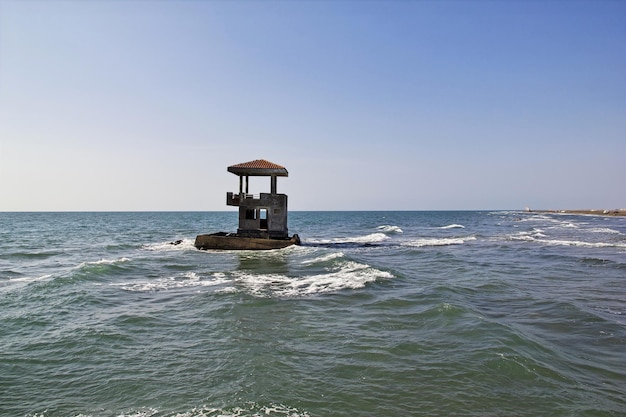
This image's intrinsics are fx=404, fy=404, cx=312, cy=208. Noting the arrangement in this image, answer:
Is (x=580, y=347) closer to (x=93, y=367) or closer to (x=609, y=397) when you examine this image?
(x=609, y=397)

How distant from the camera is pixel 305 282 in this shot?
A: 61.3 ft

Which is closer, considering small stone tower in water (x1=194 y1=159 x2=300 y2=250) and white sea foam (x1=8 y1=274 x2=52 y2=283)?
white sea foam (x1=8 y1=274 x2=52 y2=283)

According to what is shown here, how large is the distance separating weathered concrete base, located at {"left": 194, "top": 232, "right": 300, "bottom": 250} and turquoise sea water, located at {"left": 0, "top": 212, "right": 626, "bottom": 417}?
35.8 feet

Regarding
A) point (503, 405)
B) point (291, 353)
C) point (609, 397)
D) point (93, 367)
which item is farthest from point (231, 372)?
point (609, 397)

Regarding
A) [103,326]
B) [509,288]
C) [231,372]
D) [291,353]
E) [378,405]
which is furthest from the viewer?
[509,288]

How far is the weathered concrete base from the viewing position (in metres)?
31.6

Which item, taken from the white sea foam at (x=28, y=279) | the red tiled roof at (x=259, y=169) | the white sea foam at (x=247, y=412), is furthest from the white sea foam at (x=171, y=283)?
the red tiled roof at (x=259, y=169)

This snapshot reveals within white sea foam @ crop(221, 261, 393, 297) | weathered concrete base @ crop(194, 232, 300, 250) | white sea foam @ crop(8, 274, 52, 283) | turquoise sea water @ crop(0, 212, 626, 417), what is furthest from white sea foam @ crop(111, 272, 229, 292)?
weathered concrete base @ crop(194, 232, 300, 250)

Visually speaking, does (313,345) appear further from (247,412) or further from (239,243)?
(239,243)

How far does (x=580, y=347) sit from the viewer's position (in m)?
10.0

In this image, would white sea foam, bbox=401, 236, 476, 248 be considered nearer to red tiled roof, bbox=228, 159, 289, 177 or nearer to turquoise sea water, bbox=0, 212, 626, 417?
red tiled roof, bbox=228, 159, 289, 177

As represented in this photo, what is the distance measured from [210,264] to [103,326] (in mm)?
13323

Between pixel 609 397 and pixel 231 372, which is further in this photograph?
pixel 231 372

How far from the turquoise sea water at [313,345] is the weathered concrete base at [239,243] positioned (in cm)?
1091
